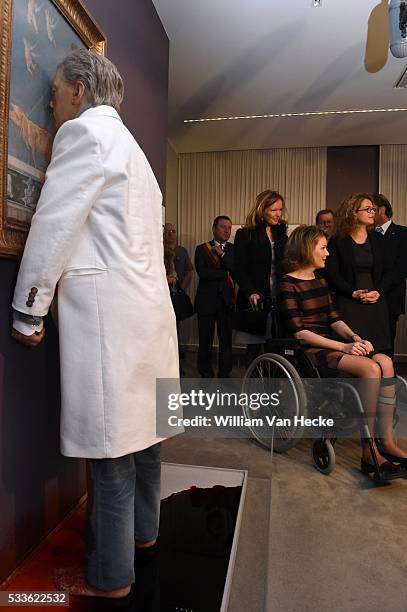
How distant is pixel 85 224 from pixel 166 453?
5.22ft

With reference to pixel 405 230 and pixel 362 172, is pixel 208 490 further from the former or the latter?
pixel 362 172

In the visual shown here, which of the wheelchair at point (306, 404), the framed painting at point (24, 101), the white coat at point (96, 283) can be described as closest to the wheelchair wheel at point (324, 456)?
the wheelchair at point (306, 404)

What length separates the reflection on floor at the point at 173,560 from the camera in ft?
3.98

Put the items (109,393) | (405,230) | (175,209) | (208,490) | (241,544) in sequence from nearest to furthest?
(109,393) < (241,544) < (208,490) < (405,230) < (175,209)

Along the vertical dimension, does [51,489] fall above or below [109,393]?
below

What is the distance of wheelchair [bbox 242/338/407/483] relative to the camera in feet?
6.88

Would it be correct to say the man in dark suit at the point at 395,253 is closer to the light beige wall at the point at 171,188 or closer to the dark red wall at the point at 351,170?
the dark red wall at the point at 351,170

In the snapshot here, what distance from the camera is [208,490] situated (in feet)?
6.18

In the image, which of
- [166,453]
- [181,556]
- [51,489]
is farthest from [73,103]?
[166,453]

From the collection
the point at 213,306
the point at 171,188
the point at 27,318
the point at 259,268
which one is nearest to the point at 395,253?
the point at 259,268

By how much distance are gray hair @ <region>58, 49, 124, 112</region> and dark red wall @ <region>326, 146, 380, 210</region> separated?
4.85 metres

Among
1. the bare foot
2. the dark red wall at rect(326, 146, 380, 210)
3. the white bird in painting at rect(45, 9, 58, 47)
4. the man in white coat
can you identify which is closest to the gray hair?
the man in white coat

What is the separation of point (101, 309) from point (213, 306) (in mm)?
2776

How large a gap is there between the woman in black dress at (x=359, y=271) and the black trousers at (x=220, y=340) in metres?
1.33
